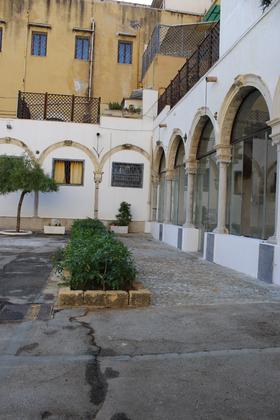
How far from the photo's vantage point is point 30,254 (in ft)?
38.1

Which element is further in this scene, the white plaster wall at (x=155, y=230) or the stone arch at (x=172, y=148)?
the white plaster wall at (x=155, y=230)

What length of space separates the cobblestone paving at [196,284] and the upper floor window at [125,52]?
1869 centimetres

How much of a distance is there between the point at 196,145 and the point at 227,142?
3030 millimetres

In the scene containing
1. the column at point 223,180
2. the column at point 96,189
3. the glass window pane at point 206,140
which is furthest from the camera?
the column at point 96,189

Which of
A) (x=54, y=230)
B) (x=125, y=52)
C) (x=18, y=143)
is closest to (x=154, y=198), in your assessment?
(x=54, y=230)

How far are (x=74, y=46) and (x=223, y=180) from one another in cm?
1903

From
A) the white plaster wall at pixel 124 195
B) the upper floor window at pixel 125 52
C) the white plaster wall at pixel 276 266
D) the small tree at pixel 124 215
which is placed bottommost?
the white plaster wall at pixel 276 266

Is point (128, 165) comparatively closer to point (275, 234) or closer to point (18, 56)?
point (18, 56)

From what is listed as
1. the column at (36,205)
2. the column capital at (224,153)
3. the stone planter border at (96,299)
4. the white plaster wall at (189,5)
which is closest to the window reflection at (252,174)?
the column capital at (224,153)

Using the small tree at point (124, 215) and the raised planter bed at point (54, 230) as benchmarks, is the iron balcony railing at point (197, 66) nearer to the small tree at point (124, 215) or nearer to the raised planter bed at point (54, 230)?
the small tree at point (124, 215)

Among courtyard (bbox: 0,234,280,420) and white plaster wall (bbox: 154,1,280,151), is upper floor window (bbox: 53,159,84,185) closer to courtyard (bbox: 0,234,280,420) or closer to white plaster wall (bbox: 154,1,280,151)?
white plaster wall (bbox: 154,1,280,151)

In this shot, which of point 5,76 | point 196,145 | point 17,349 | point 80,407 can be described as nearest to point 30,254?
point 196,145

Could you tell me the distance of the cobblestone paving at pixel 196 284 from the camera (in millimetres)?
6621

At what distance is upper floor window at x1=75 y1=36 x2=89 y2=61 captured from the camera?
26.5 m
